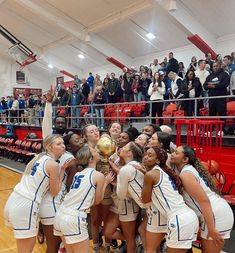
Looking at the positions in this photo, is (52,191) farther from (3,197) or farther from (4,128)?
(4,128)

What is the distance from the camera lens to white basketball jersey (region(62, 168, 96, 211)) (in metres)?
2.76

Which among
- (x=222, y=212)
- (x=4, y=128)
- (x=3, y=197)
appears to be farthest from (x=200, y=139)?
(x=4, y=128)

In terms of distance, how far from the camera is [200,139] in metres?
5.44

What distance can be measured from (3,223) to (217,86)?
17.3 feet

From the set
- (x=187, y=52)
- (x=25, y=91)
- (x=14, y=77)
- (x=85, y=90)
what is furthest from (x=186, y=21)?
(x=14, y=77)

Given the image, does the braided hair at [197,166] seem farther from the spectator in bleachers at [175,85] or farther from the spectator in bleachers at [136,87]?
the spectator in bleachers at [136,87]

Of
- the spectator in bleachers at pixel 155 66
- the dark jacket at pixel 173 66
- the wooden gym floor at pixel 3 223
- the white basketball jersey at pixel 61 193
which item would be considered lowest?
the wooden gym floor at pixel 3 223

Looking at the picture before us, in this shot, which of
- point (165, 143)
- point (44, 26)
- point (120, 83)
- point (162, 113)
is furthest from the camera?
point (44, 26)

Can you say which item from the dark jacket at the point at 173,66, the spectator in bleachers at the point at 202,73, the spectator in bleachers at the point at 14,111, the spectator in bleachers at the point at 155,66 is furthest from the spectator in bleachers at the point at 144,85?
the spectator in bleachers at the point at 14,111

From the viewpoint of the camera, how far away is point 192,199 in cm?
277

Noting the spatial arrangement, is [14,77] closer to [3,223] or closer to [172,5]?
[172,5]

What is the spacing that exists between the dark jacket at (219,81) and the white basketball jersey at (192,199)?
184 inches

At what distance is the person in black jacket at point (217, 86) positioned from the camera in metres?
6.83

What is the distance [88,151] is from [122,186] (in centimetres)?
49
